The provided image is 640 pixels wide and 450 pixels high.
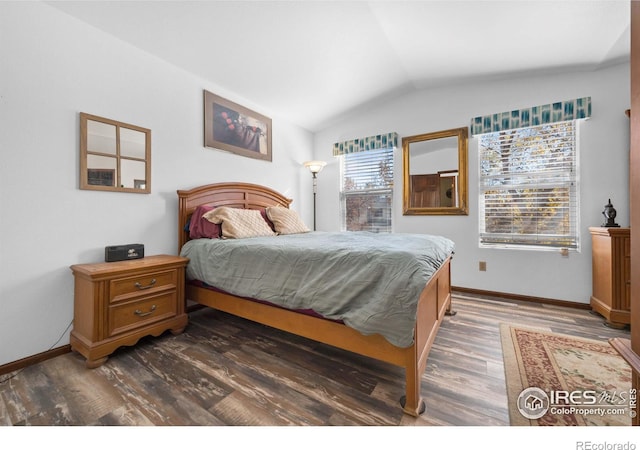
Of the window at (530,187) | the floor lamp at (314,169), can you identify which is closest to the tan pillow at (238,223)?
the floor lamp at (314,169)

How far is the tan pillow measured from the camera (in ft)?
8.32

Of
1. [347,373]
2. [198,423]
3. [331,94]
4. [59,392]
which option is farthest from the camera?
[331,94]

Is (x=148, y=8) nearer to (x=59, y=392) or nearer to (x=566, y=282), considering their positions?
(x=59, y=392)

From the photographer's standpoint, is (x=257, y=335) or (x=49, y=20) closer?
(x=49, y=20)

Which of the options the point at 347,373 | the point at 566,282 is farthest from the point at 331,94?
the point at 566,282

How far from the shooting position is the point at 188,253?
244 centimetres

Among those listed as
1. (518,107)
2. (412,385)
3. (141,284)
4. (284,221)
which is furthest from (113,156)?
(518,107)

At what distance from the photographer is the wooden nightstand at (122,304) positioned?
178 cm

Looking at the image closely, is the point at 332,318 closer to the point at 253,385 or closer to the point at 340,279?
the point at 340,279

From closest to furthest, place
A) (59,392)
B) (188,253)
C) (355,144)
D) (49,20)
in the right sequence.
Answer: (59,392) → (49,20) → (188,253) → (355,144)

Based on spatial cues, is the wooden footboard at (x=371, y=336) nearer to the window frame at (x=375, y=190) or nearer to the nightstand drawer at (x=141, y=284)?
the nightstand drawer at (x=141, y=284)

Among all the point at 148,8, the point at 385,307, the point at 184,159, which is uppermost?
the point at 148,8

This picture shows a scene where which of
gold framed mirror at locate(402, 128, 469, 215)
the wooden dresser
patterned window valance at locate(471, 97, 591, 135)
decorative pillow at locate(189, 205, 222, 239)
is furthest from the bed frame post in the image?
patterned window valance at locate(471, 97, 591, 135)

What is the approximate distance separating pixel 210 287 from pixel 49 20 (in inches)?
87.6
